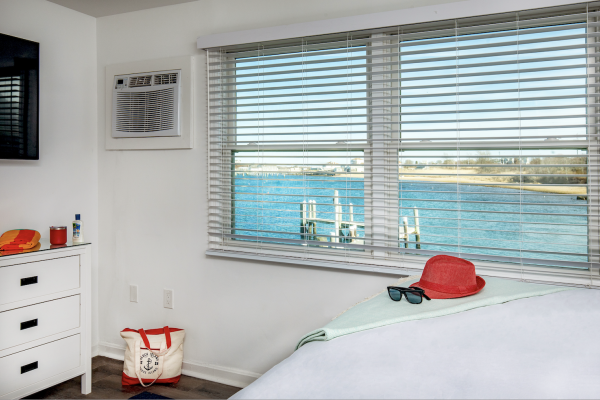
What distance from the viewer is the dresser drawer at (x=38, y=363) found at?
2.24 metres

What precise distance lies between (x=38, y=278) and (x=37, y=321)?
227mm

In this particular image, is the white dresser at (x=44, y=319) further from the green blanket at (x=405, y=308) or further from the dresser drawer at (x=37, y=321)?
the green blanket at (x=405, y=308)

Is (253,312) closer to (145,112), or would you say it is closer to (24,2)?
(145,112)

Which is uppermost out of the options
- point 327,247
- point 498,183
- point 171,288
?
point 498,183

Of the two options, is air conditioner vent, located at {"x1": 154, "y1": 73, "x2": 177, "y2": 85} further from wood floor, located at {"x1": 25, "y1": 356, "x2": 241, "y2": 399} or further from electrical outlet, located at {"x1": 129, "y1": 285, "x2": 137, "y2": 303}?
wood floor, located at {"x1": 25, "y1": 356, "x2": 241, "y2": 399}

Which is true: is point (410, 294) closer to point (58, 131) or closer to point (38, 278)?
point (38, 278)

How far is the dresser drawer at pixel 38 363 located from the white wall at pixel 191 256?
0.57m

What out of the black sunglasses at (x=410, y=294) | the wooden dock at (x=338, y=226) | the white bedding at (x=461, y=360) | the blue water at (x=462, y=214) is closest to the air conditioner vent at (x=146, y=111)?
the blue water at (x=462, y=214)

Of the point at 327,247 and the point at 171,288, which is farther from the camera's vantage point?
the point at 171,288

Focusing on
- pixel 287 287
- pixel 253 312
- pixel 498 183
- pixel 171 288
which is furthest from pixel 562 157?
pixel 171 288

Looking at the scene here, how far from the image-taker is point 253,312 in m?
2.68

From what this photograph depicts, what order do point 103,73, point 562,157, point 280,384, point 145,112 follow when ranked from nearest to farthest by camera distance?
point 280,384
point 562,157
point 145,112
point 103,73

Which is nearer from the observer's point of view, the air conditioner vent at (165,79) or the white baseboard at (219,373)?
the white baseboard at (219,373)

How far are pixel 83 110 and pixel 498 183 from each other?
264 cm
